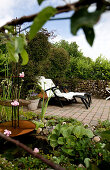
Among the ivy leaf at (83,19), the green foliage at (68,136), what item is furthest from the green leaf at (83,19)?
the green foliage at (68,136)

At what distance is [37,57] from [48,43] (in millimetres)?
702

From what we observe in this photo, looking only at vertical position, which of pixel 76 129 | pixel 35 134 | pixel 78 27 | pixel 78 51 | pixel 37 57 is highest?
pixel 78 51

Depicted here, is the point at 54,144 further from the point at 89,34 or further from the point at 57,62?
the point at 57,62

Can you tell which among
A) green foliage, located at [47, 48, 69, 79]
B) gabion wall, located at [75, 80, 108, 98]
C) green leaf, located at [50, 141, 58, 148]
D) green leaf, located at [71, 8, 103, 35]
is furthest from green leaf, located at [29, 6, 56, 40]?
gabion wall, located at [75, 80, 108, 98]

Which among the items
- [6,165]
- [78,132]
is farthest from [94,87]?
[6,165]

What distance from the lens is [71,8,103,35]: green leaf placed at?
0.92ft

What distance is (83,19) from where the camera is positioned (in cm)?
29

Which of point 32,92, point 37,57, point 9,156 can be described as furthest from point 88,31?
point 37,57

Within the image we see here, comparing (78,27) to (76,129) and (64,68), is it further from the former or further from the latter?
(64,68)

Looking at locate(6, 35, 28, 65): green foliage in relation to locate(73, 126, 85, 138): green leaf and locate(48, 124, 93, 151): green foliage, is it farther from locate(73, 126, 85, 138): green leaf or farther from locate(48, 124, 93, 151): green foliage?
locate(73, 126, 85, 138): green leaf

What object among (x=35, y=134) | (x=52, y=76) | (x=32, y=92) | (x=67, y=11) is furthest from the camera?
(x=52, y=76)

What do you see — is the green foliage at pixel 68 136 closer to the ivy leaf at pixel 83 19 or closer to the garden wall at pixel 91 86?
the ivy leaf at pixel 83 19

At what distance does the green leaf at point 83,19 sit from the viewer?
28cm

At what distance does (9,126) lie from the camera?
2.06m
